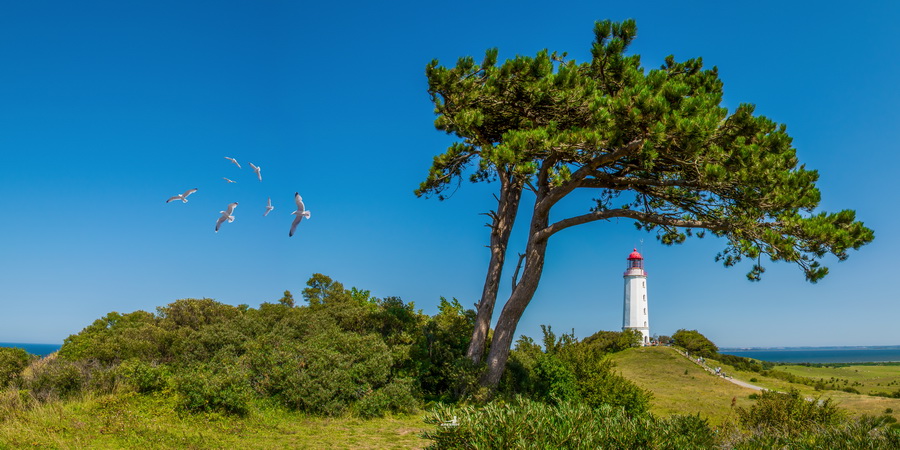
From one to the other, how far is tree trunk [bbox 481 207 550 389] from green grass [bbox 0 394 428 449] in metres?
2.65

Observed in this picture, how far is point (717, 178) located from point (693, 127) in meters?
1.06

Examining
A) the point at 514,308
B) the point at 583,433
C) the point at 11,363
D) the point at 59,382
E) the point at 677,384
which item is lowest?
the point at 677,384

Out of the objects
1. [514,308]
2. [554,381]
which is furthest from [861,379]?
[514,308]

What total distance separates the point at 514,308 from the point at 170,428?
729 cm

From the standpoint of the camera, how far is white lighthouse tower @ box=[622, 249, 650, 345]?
48.6 meters

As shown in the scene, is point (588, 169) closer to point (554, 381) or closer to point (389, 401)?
point (554, 381)

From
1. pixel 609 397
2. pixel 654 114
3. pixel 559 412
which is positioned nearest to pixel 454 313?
pixel 609 397

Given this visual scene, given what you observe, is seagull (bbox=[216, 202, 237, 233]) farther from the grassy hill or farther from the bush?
the grassy hill

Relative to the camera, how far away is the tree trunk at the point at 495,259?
13.5 metres

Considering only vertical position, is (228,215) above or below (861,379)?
above

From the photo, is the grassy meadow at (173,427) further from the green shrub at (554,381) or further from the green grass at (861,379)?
the green grass at (861,379)

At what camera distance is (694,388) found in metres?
24.5

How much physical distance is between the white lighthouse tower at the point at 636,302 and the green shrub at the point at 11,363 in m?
44.0

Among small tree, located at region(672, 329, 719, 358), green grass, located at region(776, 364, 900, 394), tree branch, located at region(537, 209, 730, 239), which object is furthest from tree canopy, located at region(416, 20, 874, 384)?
small tree, located at region(672, 329, 719, 358)
